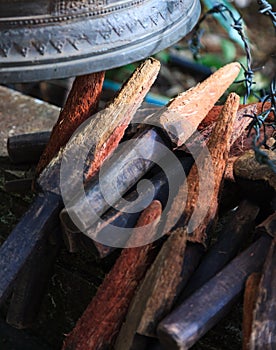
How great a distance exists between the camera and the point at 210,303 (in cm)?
99

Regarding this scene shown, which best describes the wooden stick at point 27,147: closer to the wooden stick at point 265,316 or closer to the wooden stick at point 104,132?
the wooden stick at point 104,132

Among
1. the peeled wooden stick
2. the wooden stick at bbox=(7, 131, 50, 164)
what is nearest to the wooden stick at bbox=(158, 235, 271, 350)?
the peeled wooden stick

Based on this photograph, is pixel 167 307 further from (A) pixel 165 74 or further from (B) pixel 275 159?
(A) pixel 165 74

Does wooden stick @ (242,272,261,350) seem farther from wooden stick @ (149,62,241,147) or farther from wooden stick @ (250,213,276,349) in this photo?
wooden stick @ (149,62,241,147)

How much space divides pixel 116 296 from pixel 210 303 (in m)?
0.17

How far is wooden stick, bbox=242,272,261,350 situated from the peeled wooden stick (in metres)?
0.18

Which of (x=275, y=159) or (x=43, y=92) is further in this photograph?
(x=43, y=92)

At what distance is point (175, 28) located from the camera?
115 centimetres

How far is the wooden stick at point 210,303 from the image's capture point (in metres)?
0.94

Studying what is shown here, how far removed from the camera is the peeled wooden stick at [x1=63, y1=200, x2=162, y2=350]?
3.50 ft

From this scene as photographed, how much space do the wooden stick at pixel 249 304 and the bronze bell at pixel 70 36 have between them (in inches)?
15.7

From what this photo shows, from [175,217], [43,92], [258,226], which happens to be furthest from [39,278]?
[43,92]

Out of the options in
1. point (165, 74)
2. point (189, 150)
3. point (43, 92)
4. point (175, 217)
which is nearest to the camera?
point (175, 217)

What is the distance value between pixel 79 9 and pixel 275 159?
1.46 feet
